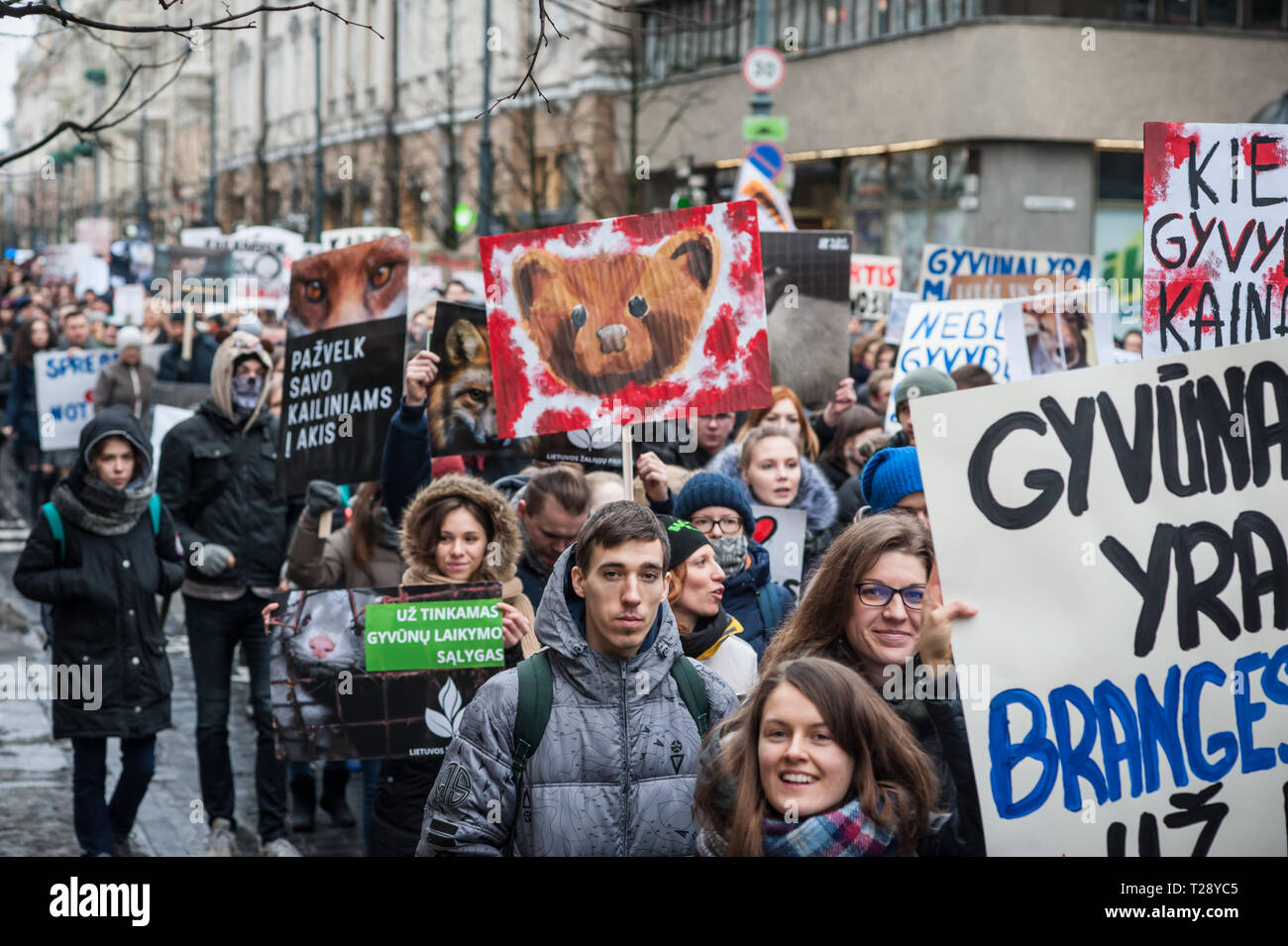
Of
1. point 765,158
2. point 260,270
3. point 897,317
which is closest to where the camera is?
point 897,317

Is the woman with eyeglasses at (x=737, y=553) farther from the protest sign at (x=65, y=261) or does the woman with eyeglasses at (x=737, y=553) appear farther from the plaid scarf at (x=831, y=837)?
the protest sign at (x=65, y=261)

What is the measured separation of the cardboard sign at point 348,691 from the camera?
5125mm

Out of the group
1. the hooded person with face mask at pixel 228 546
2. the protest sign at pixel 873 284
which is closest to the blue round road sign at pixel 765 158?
the protest sign at pixel 873 284

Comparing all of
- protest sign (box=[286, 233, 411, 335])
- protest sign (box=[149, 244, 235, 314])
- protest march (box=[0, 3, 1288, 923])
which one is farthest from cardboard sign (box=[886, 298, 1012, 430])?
protest sign (box=[149, 244, 235, 314])

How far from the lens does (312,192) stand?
47812 millimetres

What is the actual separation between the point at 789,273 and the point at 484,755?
5505 mm

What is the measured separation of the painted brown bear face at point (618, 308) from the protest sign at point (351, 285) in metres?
1.16

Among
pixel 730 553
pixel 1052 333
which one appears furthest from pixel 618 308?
pixel 1052 333

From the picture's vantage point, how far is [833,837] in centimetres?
299

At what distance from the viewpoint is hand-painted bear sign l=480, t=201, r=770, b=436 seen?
5609 mm

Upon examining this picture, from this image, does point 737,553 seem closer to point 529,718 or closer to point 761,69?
point 529,718

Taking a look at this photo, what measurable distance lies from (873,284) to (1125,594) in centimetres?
1223

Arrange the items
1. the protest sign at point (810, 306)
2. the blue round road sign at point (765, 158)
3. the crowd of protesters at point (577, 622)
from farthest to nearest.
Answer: the blue round road sign at point (765, 158) < the protest sign at point (810, 306) < the crowd of protesters at point (577, 622)
